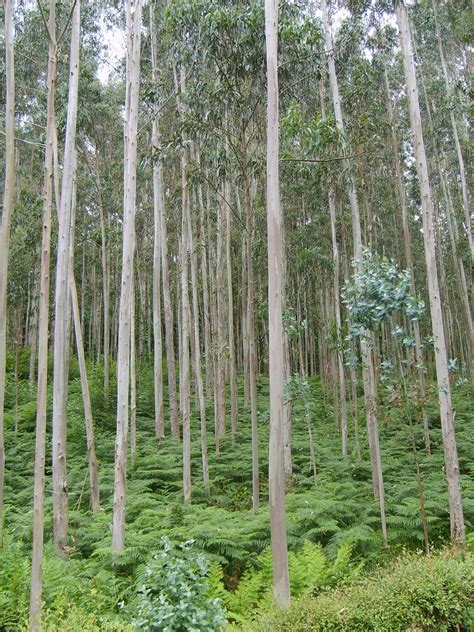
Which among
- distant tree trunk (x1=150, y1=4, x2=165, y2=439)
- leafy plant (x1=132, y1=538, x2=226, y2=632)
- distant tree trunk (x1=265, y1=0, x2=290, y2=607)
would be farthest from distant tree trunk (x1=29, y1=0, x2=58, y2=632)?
distant tree trunk (x1=150, y1=4, x2=165, y2=439)

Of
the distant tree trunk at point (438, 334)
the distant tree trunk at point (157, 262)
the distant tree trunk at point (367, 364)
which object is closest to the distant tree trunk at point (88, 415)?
the distant tree trunk at point (367, 364)

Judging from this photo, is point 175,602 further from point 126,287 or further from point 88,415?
point 88,415

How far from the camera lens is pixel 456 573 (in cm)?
488

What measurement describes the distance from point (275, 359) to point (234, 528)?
2865 millimetres

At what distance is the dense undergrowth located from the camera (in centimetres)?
475

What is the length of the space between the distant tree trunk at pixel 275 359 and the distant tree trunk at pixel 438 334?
111 inches

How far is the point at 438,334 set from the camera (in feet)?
24.6

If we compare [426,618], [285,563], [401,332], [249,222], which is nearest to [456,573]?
[426,618]

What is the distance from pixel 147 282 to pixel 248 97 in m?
15.3

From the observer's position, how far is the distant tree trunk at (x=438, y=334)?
23.0 ft

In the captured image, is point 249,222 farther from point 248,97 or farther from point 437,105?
point 437,105

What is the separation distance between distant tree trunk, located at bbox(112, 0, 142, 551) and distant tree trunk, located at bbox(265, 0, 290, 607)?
6.03ft

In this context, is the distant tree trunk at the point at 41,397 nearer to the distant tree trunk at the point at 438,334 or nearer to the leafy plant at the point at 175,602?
the leafy plant at the point at 175,602

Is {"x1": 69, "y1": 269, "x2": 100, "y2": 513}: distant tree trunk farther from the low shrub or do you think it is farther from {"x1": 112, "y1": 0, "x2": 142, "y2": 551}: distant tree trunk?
the low shrub
